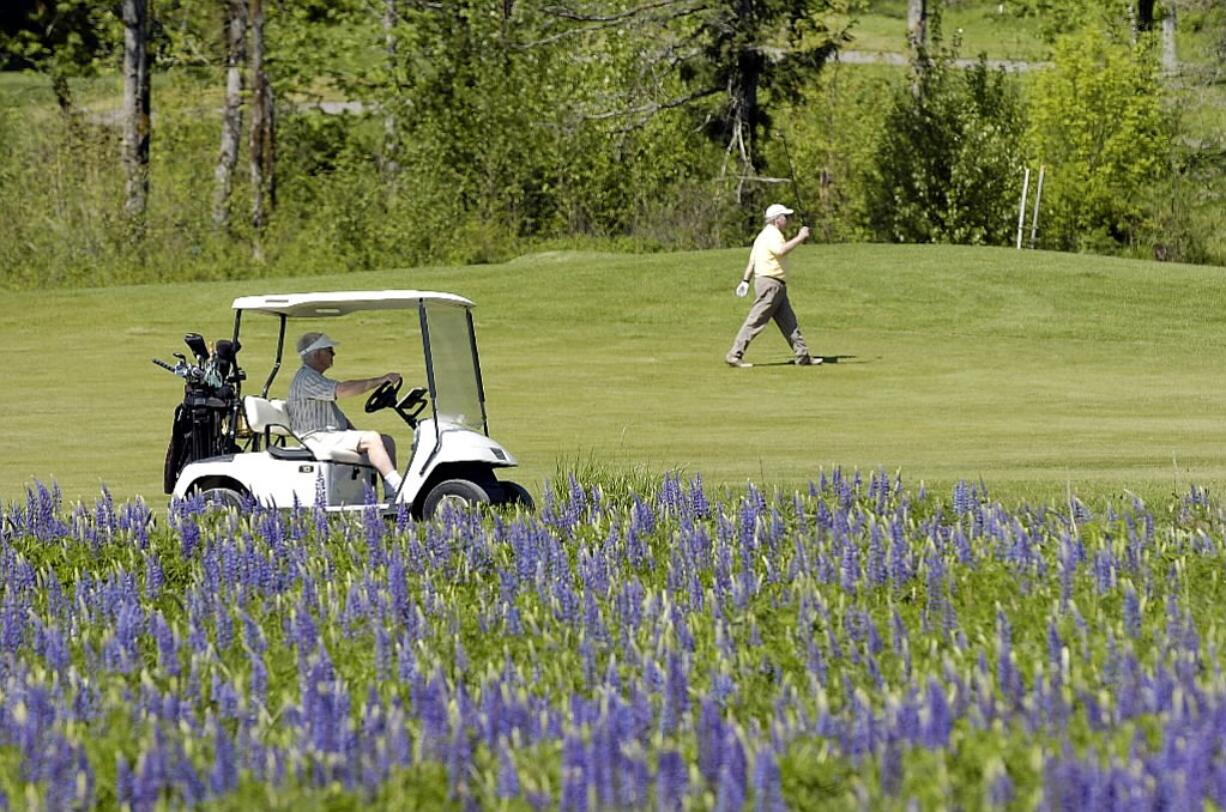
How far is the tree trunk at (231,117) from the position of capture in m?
43.3

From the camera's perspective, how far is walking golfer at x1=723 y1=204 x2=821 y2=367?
2417cm

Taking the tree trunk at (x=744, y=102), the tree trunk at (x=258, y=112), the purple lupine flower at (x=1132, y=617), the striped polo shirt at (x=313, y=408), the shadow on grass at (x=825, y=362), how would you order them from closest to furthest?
the purple lupine flower at (x=1132, y=617), the striped polo shirt at (x=313, y=408), the shadow on grass at (x=825, y=362), the tree trunk at (x=258, y=112), the tree trunk at (x=744, y=102)

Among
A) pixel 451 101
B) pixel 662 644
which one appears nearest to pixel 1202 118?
pixel 451 101

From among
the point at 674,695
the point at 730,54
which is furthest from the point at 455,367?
the point at 730,54

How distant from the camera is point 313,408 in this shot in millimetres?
12547

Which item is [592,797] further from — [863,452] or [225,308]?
[225,308]

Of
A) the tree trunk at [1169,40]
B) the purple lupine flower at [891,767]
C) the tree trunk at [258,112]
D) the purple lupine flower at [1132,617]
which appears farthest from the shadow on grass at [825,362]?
the tree trunk at [1169,40]

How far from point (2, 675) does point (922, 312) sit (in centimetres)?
2451

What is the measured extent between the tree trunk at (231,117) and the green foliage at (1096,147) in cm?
1799

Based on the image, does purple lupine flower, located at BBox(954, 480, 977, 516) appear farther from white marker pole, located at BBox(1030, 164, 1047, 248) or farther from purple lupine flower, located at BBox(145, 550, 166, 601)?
white marker pole, located at BBox(1030, 164, 1047, 248)

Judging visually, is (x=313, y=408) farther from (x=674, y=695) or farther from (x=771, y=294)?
(x=771, y=294)

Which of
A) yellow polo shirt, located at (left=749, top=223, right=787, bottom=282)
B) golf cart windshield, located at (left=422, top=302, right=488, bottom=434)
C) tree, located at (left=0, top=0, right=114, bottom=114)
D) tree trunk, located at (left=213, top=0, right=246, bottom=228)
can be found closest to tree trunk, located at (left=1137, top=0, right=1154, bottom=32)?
tree trunk, located at (left=213, top=0, right=246, bottom=228)

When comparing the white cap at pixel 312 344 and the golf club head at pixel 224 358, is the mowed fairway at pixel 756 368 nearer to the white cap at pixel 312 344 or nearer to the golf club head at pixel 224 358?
the golf club head at pixel 224 358

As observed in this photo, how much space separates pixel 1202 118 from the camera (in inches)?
2371
